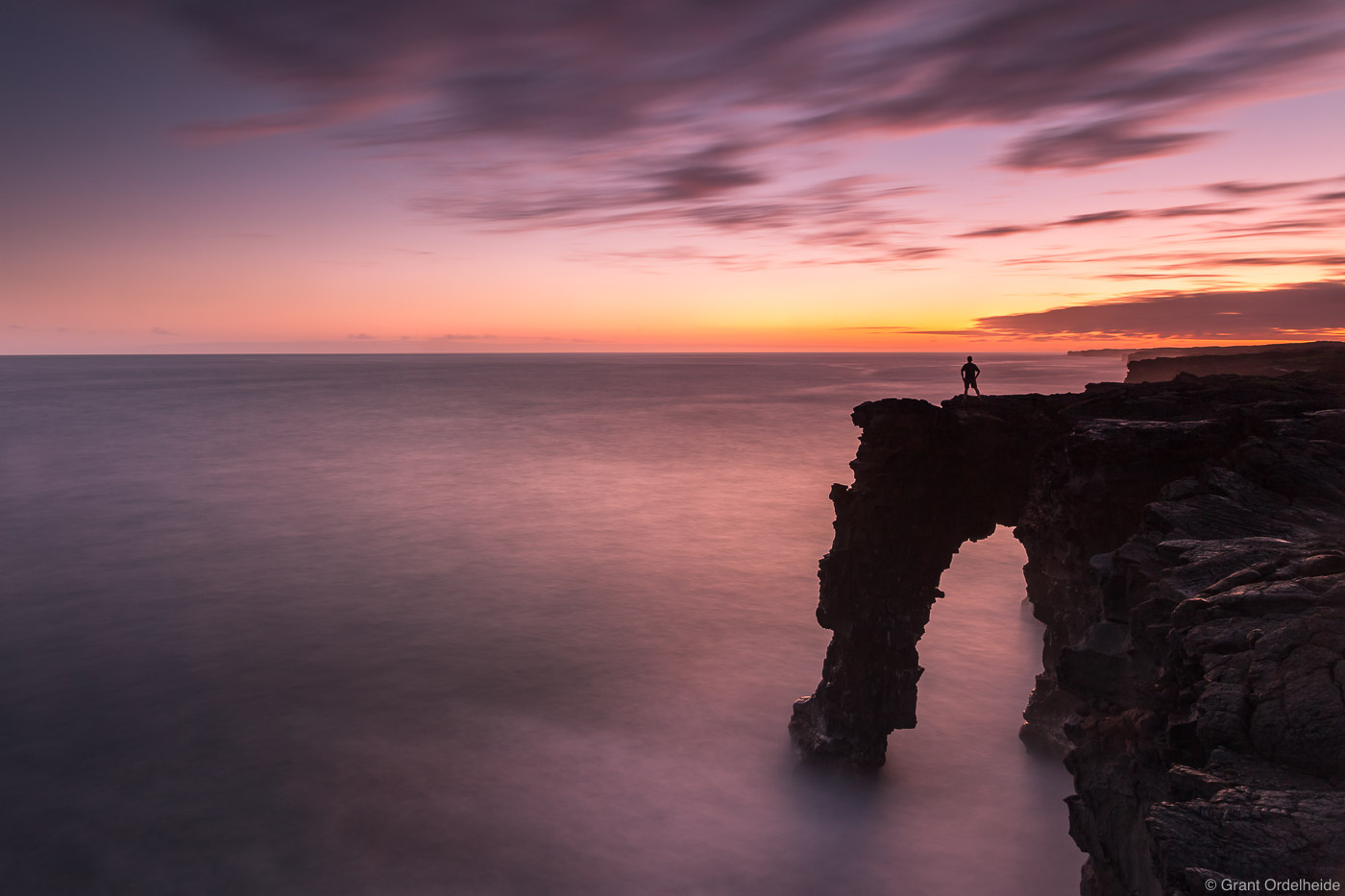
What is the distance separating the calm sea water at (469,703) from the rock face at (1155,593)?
4.42 meters

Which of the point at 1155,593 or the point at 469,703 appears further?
the point at 469,703

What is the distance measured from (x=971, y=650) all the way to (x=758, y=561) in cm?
1486

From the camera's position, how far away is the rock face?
24.2ft

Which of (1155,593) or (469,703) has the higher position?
(1155,593)

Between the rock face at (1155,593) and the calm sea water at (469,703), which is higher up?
the rock face at (1155,593)

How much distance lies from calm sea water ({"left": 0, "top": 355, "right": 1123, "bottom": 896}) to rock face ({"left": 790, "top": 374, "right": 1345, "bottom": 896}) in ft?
14.5

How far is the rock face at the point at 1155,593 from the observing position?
739 centimetres

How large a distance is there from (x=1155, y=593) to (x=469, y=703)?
75.0ft

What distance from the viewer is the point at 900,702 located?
842 inches

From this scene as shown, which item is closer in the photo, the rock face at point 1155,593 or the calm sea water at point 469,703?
the rock face at point 1155,593

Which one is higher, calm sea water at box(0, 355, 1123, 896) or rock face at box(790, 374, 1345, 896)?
rock face at box(790, 374, 1345, 896)

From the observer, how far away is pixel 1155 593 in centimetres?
1027

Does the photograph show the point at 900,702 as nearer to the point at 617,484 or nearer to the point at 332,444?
the point at 617,484

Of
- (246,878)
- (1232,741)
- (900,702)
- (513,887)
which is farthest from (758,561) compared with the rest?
(1232,741)
